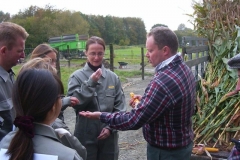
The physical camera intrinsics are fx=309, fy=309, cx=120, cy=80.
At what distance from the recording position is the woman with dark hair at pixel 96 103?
3.11 m

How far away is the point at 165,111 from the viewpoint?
96.2 inches

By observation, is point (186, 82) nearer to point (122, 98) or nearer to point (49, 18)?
point (122, 98)

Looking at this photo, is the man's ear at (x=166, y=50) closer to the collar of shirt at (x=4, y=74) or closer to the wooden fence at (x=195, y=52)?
the collar of shirt at (x=4, y=74)

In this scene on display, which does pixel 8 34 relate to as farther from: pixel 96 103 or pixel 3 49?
pixel 96 103

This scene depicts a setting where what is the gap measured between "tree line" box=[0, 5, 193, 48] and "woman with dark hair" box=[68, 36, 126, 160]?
83.4 ft

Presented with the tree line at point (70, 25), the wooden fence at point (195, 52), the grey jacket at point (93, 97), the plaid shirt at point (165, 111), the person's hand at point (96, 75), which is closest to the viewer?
the plaid shirt at point (165, 111)

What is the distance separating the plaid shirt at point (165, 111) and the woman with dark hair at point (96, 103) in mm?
550

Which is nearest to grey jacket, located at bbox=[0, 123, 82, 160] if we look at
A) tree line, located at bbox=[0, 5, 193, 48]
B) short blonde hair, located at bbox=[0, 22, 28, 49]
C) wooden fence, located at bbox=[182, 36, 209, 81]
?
short blonde hair, located at bbox=[0, 22, 28, 49]

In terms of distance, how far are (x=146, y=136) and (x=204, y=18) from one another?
418 cm

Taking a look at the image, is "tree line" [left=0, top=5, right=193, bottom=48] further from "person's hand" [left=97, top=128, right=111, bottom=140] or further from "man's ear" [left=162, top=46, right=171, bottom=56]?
"man's ear" [left=162, top=46, right=171, bottom=56]

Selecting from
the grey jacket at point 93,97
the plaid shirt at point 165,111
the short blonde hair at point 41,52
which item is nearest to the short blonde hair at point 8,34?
the short blonde hair at point 41,52

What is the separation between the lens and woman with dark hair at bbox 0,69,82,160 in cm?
147

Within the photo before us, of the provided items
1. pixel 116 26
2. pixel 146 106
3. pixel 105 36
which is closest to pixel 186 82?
pixel 146 106

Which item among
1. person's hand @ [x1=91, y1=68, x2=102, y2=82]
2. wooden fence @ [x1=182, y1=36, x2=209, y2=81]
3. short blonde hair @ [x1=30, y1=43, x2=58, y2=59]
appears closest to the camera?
person's hand @ [x1=91, y1=68, x2=102, y2=82]
